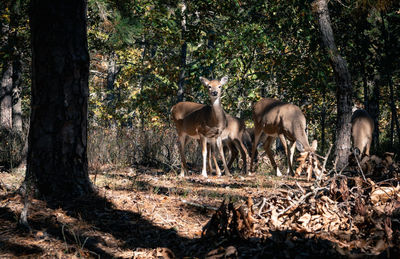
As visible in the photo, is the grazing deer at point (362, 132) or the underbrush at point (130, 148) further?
the grazing deer at point (362, 132)

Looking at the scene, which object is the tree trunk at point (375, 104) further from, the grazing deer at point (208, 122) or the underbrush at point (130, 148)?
the underbrush at point (130, 148)

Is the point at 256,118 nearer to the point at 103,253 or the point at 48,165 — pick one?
the point at 48,165

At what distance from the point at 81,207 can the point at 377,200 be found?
2915mm

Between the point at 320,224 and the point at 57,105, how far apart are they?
2973mm

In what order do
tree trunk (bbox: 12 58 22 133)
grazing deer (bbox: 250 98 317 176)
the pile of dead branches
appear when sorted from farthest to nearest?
tree trunk (bbox: 12 58 22 133)
grazing deer (bbox: 250 98 317 176)
the pile of dead branches

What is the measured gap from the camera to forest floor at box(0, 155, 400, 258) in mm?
2955

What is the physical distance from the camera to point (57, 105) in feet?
14.9

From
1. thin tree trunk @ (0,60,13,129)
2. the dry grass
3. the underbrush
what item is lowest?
the dry grass

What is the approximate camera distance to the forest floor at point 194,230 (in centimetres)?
296

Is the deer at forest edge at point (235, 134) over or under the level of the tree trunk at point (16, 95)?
under

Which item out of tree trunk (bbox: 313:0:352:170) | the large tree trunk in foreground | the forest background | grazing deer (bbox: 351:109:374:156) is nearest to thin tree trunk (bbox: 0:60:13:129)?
the forest background

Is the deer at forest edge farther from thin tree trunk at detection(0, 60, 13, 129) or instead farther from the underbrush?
thin tree trunk at detection(0, 60, 13, 129)

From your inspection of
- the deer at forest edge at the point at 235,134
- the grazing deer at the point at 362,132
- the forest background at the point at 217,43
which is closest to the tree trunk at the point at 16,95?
the forest background at the point at 217,43

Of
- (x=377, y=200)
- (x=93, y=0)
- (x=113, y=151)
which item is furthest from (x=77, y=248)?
(x=113, y=151)
